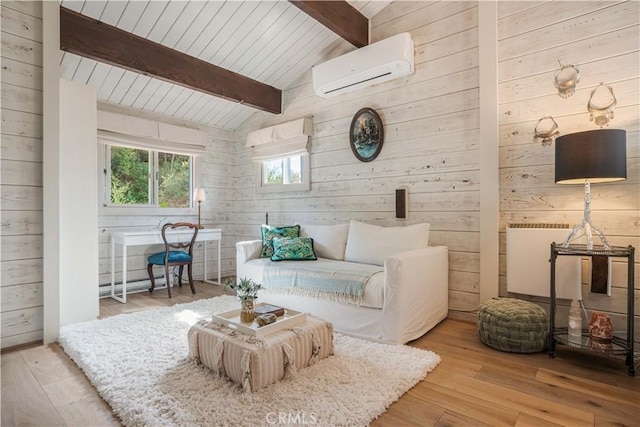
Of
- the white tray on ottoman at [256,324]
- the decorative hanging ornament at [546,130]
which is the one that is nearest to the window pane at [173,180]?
the white tray on ottoman at [256,324]

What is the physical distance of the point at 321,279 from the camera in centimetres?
263

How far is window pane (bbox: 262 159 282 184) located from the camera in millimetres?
4582

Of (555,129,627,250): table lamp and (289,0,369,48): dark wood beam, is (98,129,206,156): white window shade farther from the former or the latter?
(555,129,627,250): table lamp

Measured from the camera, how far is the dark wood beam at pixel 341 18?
2.80m

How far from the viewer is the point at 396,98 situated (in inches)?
131

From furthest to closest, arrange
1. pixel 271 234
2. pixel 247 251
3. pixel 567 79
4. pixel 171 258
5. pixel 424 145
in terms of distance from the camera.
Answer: pixel 171 258, pixel 271 234, pixel 247 251, pixel 424 145, pixel 567 79

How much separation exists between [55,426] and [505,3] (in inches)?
156

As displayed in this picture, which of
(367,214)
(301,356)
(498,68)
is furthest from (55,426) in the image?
(498,68)

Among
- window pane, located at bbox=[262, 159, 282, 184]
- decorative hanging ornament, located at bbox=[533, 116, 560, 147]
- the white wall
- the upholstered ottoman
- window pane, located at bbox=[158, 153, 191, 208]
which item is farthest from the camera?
window pane, located at bbox=[262, 159, 282, 184]

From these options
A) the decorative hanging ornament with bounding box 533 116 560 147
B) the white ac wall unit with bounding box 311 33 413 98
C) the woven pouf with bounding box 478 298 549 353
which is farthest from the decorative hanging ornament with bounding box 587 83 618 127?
the white ac wall unit with bounding box 311 33 413 98

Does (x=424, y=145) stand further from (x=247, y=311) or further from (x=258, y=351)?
(x=258, y=351)

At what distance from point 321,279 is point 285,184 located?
80.3 inches

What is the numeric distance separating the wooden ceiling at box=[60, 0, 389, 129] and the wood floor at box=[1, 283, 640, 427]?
8.56ft

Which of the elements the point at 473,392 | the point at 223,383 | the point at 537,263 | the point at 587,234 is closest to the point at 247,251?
the point at 223,383
